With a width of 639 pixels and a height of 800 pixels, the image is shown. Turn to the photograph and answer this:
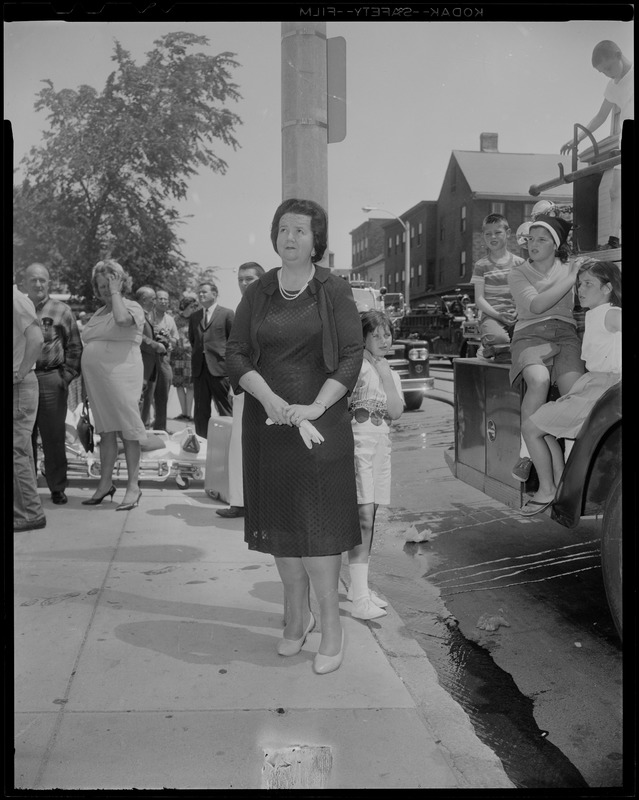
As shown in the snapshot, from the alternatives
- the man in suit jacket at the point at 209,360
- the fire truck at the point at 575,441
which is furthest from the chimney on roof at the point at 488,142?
the man in suit jacket at the point at 209,360

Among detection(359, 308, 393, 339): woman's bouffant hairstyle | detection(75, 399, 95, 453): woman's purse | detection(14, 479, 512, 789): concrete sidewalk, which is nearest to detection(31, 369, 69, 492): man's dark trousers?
detection(75, 399, 95, 453): woman's purse

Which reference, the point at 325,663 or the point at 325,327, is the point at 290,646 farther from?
the point at 325,327

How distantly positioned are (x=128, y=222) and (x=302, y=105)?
2.86ft

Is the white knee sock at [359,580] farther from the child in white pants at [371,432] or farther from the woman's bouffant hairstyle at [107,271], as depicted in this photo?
the woman's bouffant hairstyle at [107,271]

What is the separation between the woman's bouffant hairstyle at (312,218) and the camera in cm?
335

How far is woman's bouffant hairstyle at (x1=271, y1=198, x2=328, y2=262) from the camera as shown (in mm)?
3352

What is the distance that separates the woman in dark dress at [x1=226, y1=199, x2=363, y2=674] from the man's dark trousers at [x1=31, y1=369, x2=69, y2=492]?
3.03 metres

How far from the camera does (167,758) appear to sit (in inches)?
104

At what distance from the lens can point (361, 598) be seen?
13.2 feet

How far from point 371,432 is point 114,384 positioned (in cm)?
273

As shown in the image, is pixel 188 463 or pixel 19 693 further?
pixel 188 463

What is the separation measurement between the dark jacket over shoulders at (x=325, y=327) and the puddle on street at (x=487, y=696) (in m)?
1.32
